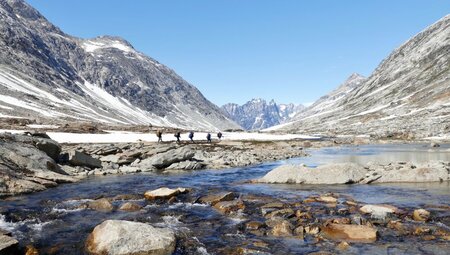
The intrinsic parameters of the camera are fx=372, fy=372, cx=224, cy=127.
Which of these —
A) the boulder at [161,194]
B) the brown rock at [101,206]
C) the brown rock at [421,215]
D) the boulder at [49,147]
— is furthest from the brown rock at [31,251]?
the boulder at [49,147]

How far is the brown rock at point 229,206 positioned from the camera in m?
20.6

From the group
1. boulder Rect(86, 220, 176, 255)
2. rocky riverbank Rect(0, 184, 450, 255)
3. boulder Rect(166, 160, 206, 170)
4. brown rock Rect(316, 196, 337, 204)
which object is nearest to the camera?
boulder Rect(86, 220, 176, 255)

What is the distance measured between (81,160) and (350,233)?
1218 inches

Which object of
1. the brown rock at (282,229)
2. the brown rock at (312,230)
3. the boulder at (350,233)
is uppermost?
the boulder at (350,233)

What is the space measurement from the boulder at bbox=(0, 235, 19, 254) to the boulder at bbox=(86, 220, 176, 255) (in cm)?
253

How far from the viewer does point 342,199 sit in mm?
23141

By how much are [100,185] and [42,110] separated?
181 metres

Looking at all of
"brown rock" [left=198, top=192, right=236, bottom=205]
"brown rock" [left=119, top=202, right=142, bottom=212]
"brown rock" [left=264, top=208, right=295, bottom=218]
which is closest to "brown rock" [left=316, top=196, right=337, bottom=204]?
"brown rock" [left=264, top=208, right=295, bottom=218]

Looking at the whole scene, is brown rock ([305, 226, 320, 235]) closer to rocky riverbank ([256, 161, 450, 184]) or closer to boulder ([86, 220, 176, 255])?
boulder ([86, 220, 176, 255])

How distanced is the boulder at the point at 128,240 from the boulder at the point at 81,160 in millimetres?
25740

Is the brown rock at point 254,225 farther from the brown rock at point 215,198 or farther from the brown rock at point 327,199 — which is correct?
the brown rock at point 327,199

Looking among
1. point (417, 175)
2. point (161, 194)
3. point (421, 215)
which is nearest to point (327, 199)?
point (421, 215)

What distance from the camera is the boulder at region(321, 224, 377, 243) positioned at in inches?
598

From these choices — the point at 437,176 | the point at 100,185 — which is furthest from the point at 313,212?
the point at 100,185
